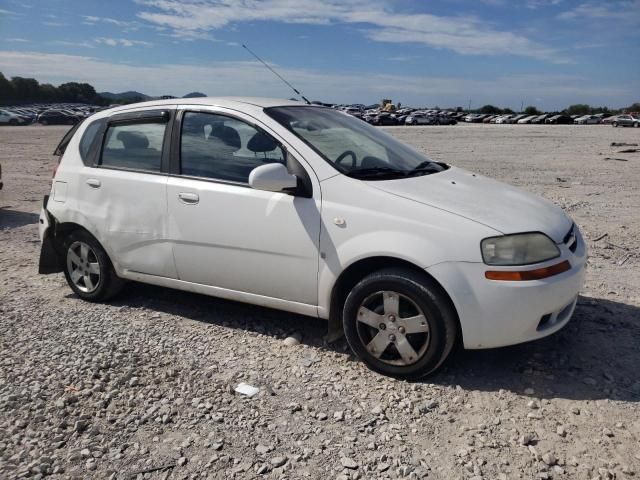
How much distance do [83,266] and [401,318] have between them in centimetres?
301

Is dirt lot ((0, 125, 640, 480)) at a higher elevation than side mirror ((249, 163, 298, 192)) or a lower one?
lower

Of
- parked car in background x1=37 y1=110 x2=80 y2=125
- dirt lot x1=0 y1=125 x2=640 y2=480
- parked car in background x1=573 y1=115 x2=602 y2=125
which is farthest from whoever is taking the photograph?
parked car in background x1=573 y1=115 x2=602 y2=125

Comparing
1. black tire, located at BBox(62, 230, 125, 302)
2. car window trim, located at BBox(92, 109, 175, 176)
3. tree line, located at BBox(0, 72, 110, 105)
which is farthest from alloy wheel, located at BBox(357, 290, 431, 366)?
tree line, located at BBox(0, 72, 110, 105)

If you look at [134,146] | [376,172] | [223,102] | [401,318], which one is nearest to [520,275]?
[401,318]

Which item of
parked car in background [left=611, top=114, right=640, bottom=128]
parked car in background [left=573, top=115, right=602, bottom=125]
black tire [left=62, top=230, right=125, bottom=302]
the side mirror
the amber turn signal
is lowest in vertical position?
black tire [left=62, top=230, right=125, bottom=302]

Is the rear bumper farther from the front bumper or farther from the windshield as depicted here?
the front bumper

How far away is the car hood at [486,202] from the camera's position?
335 cm

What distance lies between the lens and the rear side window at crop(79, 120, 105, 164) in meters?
4.77

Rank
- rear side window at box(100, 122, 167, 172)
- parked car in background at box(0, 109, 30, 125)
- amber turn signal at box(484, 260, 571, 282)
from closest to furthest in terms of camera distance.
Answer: amber turn signal at box(484, 260, 571, 282), rear side window at box(100, 122, 167, 172), parked car in background at box(0, 109, 30, 125)

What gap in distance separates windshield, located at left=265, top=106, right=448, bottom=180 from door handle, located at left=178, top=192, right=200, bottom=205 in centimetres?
83

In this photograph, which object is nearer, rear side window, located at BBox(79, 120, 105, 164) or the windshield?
the windshield

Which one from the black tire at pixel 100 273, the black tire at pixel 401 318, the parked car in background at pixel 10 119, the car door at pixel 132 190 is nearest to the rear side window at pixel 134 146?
the car door at pixel 132 190

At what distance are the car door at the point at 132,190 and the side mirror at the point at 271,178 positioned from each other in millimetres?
1004

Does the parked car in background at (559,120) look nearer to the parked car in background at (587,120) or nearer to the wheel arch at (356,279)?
the parked car in background at (587,120)
